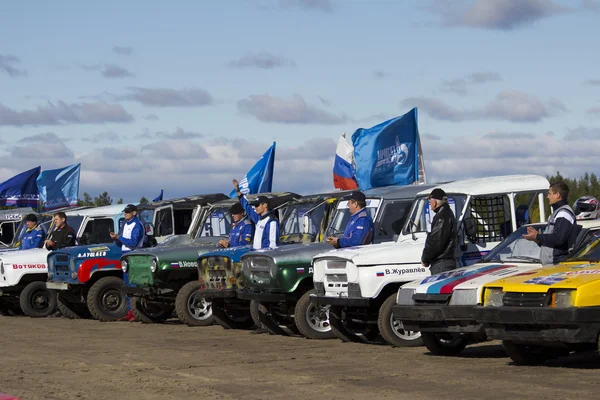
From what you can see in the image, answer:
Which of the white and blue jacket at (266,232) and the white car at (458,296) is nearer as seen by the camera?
the white car at (458,296)

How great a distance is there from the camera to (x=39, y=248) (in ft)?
72.8

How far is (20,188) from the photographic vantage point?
30469mm

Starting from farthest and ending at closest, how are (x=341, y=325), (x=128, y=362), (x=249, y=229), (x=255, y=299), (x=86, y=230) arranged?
(x=86, y=230), (x=249, y=229), (x=255, y=299), (x=341, y=325), (x=128, y=362)

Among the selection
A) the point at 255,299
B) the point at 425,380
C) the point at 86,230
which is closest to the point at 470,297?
the point at 425,380

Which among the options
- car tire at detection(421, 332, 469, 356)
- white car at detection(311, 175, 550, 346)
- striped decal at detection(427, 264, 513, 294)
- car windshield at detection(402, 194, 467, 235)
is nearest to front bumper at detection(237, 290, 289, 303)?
white car at detection(311, 175, 550, 346)

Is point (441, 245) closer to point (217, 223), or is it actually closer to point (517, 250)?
point (517, 250)

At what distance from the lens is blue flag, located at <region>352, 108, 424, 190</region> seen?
1997 cm

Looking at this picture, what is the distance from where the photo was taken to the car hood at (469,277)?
36.6ft

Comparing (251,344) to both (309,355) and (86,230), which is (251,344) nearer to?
(309,355)

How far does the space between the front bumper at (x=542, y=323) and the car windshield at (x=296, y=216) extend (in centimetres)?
590

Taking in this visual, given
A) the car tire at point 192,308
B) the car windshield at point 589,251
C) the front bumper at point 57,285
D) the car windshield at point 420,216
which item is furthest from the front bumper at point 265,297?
the front bumper at point 57,285

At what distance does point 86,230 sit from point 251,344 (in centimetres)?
908

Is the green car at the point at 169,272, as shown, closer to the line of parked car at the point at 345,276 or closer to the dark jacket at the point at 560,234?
the line of parked car at the point at 345,276

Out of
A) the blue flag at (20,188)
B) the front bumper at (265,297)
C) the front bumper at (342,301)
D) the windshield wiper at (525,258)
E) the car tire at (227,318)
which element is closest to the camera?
the windshield wiper at (525,258)
